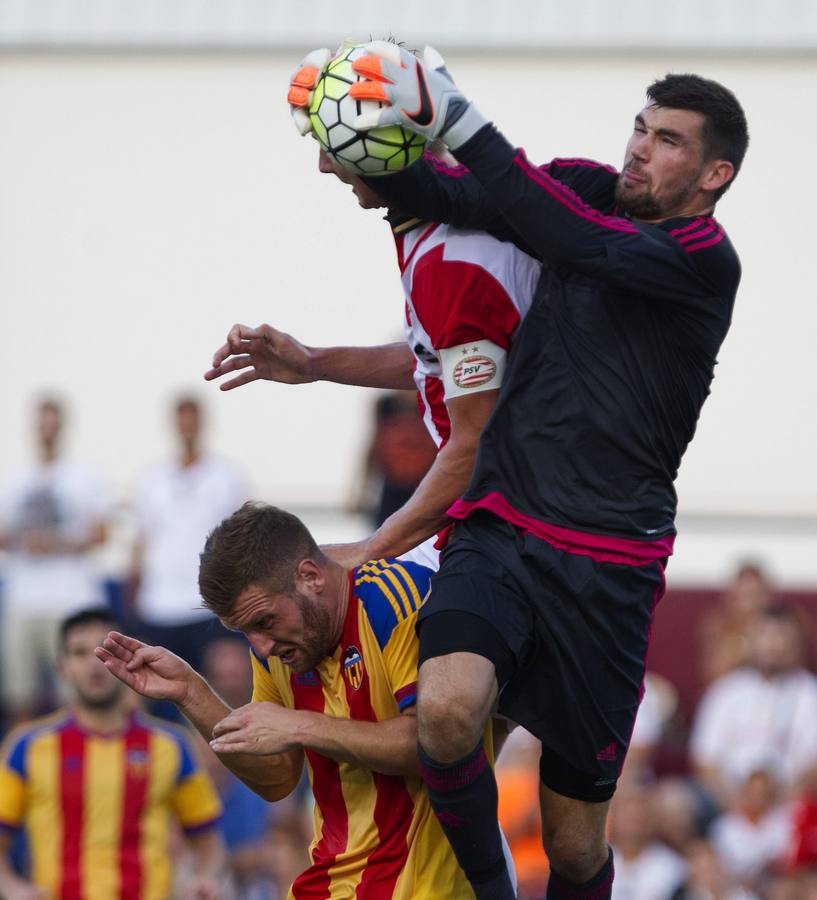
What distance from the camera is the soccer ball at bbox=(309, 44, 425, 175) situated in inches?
172

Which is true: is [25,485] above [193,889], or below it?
above

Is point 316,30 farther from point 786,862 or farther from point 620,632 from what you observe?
point 620,632

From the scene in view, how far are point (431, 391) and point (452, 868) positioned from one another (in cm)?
132

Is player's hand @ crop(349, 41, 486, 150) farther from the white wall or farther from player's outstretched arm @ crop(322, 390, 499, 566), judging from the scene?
the white wall

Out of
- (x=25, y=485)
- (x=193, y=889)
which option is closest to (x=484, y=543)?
(x=193, y=889)

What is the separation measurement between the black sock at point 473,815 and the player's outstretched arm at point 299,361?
1304 mm

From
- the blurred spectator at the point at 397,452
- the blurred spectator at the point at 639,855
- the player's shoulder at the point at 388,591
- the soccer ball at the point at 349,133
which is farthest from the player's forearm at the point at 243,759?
the blurred spectator at the point at 397,452

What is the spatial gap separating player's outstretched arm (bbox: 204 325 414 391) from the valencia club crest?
0.86m

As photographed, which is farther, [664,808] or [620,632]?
[664,808]

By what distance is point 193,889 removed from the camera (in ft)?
25.1

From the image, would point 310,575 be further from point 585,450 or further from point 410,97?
point 410,97

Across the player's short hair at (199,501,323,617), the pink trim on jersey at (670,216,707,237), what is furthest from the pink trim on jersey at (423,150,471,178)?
the player's short hair at (199,501,323,617)

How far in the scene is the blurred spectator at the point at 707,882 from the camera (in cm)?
884

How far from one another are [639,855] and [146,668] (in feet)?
15.7
